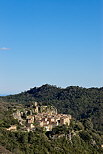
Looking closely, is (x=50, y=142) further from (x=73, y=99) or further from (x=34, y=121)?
(x=73, y=99)

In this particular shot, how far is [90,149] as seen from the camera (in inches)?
1299

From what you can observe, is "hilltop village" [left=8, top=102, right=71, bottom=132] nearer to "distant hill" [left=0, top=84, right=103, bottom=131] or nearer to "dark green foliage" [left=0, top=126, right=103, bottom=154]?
"dark green foliage" [left=0, top=126, right=103, bottom=154]

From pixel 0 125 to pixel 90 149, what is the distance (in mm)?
10578

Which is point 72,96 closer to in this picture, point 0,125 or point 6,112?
point 6,112

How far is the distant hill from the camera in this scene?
70.2 meters

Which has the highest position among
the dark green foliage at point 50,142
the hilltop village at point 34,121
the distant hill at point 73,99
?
the distant hill at point 73,99

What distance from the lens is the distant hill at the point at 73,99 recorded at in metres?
70.2

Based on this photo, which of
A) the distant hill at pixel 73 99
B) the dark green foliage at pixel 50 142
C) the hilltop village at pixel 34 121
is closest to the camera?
the dark green foliage at pixel 50 142

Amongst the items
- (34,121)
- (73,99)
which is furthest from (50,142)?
(73,99)

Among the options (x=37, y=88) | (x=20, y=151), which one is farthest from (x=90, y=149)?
(x=37, y=88)

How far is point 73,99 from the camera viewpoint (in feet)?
281

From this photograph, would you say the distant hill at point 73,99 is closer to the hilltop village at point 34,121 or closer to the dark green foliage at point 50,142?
the hilltop village at point 34,121

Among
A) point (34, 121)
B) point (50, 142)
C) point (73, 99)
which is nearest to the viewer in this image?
point (50, 142)

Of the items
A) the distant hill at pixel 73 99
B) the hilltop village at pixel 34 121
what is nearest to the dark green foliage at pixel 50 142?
the hilltop village at pixel 34 121
